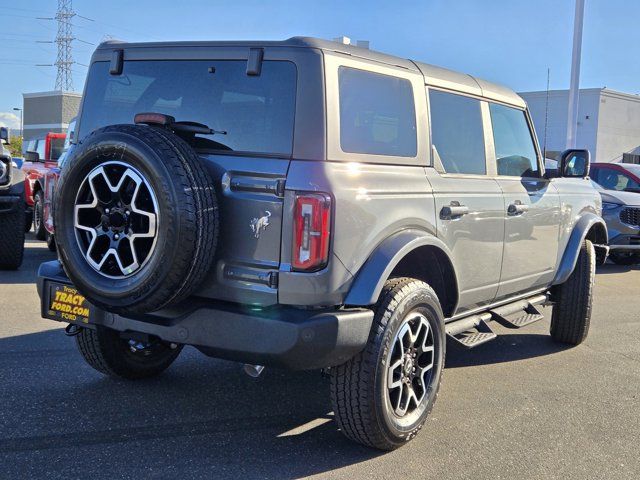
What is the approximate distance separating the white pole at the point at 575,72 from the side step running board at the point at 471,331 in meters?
12.7

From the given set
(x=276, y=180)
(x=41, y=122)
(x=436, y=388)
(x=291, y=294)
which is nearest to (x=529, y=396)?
(x=436, y=388)

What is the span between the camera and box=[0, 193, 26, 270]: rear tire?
309 inches

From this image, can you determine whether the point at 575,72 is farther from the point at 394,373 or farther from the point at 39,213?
the point at 394,373

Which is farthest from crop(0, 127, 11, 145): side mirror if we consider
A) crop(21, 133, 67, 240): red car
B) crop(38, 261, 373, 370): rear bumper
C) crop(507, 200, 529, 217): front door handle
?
crop(507, 200, 529, 217): front door handle

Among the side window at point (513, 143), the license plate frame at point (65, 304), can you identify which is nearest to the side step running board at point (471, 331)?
the side window at point (513, 143)

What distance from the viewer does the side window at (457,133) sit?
4.07m

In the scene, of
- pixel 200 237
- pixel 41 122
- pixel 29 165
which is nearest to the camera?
pixel 200 237

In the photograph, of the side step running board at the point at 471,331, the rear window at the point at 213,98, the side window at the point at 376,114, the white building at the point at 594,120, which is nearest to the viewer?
the rear window at the point at 213,98

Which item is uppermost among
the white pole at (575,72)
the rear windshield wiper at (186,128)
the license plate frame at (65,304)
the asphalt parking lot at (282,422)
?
the white pole at (575,72)

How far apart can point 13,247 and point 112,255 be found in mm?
5653

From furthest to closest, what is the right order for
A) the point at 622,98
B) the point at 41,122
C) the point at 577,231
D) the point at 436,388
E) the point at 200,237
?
the point at 41,122, the point at 622,98, the point at 577,231, the point at 436,388, the point at 200,237

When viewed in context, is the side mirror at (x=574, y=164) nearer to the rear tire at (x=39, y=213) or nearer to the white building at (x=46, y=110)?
the rear tire at (x=39, y=213)

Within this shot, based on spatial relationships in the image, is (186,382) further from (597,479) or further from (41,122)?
(41,122)

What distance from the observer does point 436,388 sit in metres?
3.81
